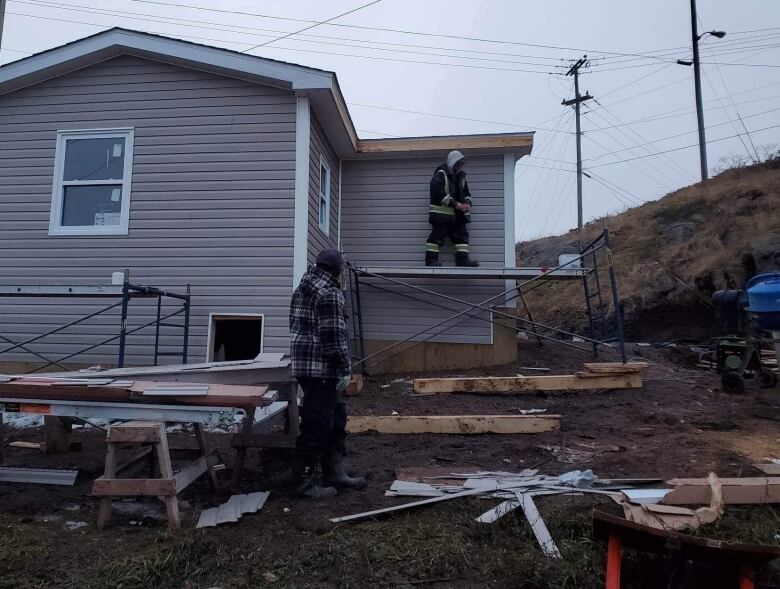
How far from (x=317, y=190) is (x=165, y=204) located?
220 centimetres

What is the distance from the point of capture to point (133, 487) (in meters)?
3.54

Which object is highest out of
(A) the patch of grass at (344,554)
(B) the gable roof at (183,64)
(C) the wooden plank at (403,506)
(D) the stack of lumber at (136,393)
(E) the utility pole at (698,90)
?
(E) the utility pole at (698,90)

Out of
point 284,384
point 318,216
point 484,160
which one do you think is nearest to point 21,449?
point 284,384

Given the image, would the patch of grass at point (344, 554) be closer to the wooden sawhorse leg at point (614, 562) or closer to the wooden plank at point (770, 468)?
the wooden sawhorse leg at point (614, 562)

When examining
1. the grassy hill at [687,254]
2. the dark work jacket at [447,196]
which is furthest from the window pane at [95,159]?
the grassy hill at [687,254]

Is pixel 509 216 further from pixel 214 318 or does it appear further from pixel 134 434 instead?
pixel 134 434

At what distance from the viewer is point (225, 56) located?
775 cm

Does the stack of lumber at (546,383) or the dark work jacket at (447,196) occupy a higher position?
the dark work jacket at (447,196)

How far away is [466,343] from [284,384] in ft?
15.8

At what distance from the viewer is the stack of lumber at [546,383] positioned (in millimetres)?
7188

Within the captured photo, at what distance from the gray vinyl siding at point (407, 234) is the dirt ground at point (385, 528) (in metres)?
3.82

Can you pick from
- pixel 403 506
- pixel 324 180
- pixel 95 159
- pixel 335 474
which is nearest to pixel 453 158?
pixel 324 180

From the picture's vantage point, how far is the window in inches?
350

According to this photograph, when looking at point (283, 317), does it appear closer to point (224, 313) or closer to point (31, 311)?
point (224, 313)
